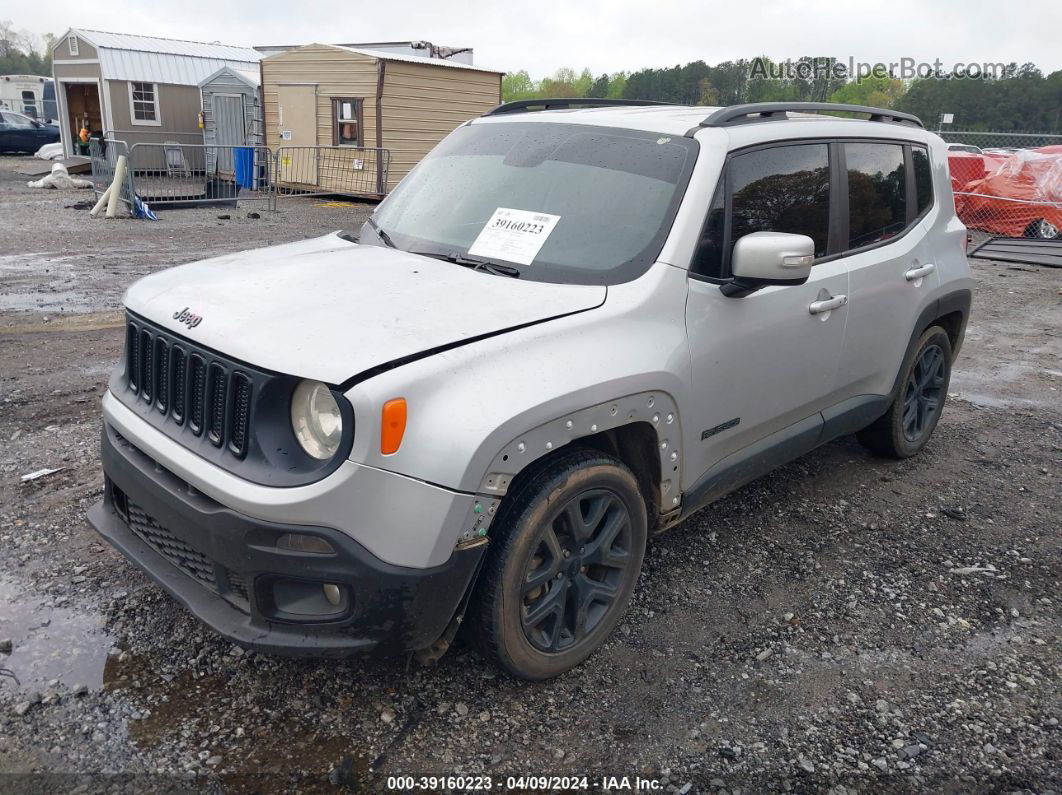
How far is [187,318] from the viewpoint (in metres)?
2.81

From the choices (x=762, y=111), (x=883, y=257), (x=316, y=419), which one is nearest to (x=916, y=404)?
(x=883, y=257)

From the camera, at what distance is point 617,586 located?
3.14 m

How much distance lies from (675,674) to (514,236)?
177 centimetres

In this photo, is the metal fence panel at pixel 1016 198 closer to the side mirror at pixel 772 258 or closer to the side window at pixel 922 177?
the side window at pixel 922 177

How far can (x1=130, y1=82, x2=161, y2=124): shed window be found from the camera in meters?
23.8

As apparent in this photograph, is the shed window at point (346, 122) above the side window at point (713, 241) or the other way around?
the other way around

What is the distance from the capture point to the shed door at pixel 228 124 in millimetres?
22297

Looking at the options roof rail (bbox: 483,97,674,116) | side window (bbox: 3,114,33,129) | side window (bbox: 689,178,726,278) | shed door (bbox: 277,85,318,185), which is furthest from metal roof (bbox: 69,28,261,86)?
side window (bbox: 689,178,726,278)

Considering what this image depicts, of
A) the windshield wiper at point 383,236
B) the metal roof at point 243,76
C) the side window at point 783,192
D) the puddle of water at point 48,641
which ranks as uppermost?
the metal roof at point 243,76

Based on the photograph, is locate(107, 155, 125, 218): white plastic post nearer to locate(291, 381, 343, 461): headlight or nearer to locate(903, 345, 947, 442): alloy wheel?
locate(903, 345, 947, 442): alloy wheel

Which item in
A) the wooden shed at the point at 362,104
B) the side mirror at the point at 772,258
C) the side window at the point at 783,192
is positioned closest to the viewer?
the side mirror at the point at 772,258

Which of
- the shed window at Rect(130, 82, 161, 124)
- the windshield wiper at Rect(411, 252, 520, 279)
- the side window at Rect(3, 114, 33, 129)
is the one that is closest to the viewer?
the windshield wiper at Rect(411, 252, 520, 279)

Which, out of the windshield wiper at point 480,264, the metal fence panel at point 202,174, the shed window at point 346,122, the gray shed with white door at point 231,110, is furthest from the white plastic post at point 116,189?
the windshield wiper at point 480,264

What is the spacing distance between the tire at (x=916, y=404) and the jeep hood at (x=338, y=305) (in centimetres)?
266
